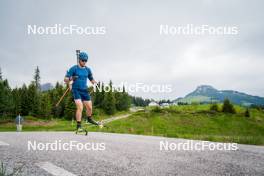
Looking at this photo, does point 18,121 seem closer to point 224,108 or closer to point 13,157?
point 13,157

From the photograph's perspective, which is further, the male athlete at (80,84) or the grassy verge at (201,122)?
the grassy verge at (201,122)

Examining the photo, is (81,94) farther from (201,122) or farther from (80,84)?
(201,122)

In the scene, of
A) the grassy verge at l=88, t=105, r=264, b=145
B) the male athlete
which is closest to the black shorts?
the male athlete

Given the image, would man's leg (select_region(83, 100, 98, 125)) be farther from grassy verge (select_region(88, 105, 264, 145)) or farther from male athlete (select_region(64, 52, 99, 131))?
grassy verge (select_region(88, 105, 264, 145))

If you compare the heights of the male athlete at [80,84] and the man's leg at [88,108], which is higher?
the male athlete at [80,84]

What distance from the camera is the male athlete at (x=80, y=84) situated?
11.8 feet

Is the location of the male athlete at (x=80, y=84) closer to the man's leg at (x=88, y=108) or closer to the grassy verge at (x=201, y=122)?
the man's leg at (x=88, y=108)

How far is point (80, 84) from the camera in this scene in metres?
3.67

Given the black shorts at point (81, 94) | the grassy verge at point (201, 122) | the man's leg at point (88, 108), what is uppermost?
the black shorts at point (81, 94)

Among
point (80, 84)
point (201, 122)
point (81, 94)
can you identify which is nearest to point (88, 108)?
point (81, 94)

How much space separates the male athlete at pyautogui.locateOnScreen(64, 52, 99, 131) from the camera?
3590 millimetres

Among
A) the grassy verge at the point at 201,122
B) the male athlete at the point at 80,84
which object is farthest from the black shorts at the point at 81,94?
the grassy verge at the point at 201,122

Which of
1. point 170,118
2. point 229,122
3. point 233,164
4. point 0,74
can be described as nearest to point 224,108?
point 229,122

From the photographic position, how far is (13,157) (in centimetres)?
412
